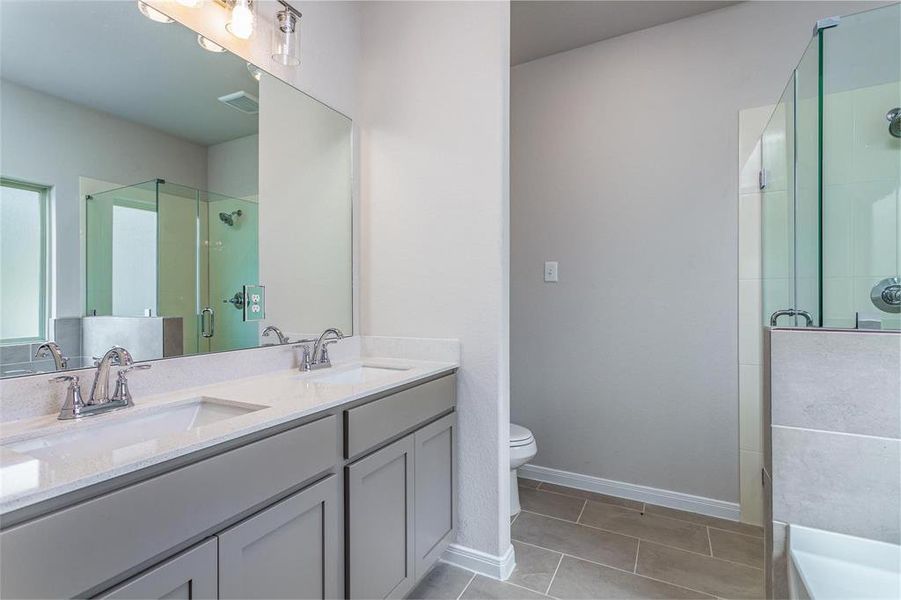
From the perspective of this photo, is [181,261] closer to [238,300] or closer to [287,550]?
[238,300]

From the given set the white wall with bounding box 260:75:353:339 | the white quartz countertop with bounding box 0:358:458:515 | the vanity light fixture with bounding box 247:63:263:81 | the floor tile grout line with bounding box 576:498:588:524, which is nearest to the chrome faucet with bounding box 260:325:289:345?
the white wall with bounding box 260:75:353:339

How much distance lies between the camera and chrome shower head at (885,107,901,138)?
1.12 meters

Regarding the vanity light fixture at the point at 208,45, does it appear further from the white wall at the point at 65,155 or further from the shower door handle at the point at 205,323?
the shower door handle at the point at 205,323

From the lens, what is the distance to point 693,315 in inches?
88.0

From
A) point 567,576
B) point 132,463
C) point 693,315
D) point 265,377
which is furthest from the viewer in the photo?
point 693,315

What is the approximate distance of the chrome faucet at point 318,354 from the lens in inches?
65.7

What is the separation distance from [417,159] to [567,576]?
73.1 inches

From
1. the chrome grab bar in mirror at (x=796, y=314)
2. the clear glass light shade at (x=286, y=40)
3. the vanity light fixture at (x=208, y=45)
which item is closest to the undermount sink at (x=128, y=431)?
the vanity light fixture at (x=208, y=45)

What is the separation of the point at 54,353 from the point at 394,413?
89 cm

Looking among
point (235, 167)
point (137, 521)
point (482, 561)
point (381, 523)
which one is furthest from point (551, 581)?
point (235, 167)

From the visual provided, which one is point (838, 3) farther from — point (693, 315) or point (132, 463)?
point (132, 463)

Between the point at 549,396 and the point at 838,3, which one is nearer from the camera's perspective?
the point at 838,3

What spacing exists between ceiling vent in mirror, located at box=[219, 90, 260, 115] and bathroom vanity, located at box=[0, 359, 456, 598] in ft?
3.18

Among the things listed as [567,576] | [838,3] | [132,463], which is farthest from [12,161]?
[838,3]
